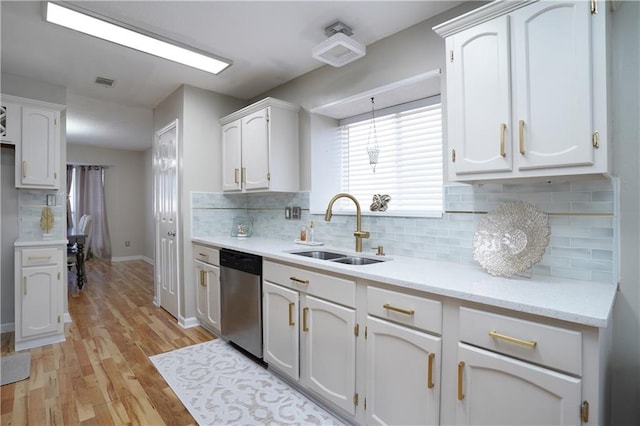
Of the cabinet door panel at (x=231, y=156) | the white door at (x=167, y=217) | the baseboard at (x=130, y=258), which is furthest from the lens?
the baseboard at (x=130, y=258)

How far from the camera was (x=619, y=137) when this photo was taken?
1.46 metres

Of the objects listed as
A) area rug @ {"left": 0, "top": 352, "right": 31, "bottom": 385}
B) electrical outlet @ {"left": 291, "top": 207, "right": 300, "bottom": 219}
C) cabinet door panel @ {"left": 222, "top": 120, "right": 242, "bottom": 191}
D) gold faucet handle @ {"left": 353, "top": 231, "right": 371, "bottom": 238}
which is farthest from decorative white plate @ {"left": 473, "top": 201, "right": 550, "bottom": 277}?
area rug @ {"left": 0, "top": 352, "right": 31, "bottom": 385}

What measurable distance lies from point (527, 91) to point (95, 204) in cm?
817

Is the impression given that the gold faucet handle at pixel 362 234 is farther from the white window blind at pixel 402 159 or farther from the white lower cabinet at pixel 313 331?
the white lower cabinet at pixel 313 331

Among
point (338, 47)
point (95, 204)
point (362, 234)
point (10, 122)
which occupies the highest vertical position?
point (338, 47)

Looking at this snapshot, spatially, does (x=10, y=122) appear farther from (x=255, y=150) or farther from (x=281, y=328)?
(x=281, y=328)

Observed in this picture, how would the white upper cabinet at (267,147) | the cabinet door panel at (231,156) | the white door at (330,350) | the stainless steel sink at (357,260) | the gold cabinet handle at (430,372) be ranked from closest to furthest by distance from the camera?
the gold cabinet handle at (430,372) < the white door at (330,350) < the stainless steel sink at (357,260) < the white upper cabinet at (267,147) < the cabinet door panel at (231,156)

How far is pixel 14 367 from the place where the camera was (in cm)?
245

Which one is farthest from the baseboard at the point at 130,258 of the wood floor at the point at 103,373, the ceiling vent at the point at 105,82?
the ceiling vent at the point at 105,82

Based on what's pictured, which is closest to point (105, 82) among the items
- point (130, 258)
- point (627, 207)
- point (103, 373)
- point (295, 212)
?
point (295, 212)

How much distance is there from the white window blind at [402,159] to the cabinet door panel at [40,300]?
2.67m

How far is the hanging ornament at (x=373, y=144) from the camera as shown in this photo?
261cm

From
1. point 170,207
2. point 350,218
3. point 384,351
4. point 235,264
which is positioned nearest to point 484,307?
point 384,351

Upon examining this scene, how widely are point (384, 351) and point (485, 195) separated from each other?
1.02 m
